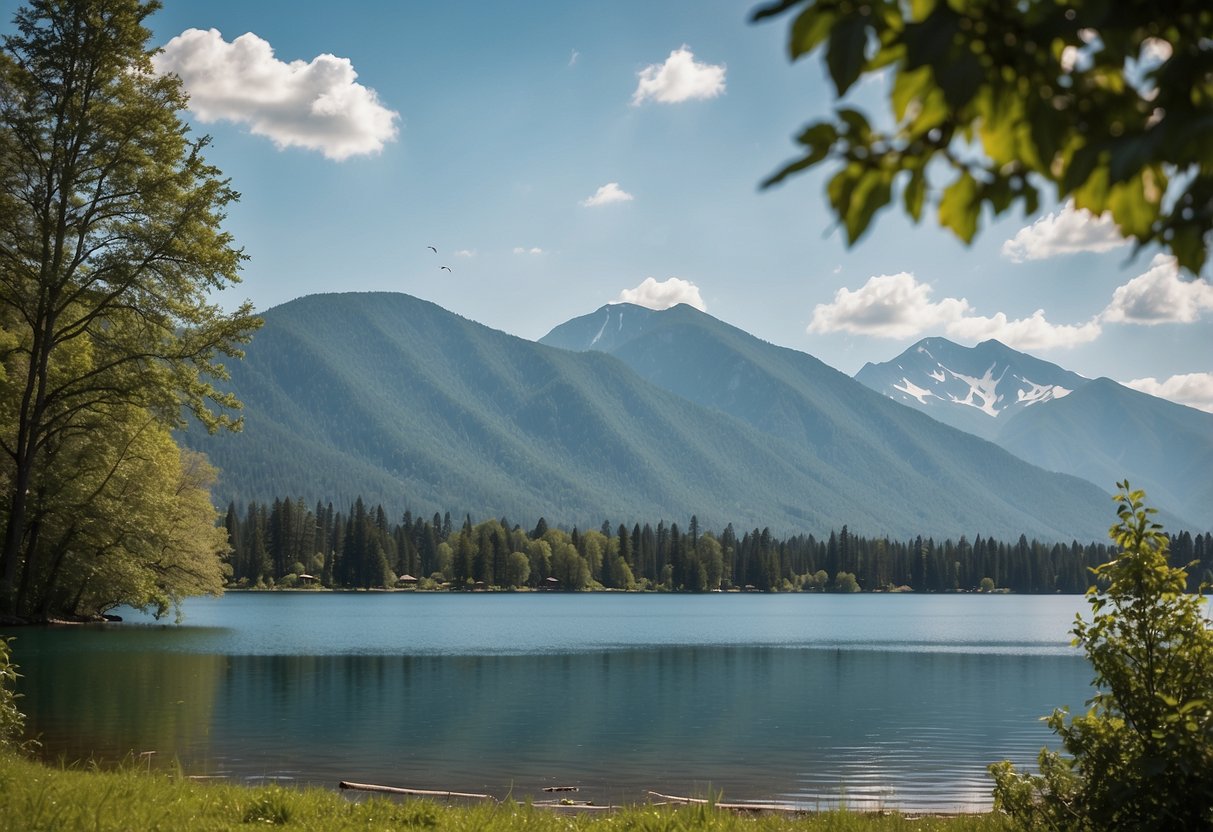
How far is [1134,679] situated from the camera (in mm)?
10719

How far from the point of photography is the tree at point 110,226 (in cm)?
2759

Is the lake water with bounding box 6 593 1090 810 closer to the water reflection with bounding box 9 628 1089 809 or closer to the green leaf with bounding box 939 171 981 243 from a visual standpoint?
the water reflection with bounding box 9 628 1089 809

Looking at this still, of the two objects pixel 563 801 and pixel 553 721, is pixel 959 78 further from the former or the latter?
pixel 553 721

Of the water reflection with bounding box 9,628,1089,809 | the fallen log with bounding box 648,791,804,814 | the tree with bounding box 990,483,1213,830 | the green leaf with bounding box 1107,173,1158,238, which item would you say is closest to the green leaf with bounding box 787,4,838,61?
the green leaf with bounding box 1107,173,1158,238

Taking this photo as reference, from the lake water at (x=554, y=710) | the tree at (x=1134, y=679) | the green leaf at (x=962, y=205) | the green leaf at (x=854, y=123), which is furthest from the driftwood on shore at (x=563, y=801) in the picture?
the green leaf at (x=854, y=123)

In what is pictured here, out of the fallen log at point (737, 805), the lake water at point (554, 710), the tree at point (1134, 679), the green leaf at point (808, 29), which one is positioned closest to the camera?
the green leaf at point (808, 29)

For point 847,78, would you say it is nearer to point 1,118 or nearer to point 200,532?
point 1,118

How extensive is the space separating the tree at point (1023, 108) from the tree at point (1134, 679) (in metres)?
8.07

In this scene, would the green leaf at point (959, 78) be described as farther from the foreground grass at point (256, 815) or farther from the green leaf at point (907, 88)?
the foreground grass at point (256, 815)

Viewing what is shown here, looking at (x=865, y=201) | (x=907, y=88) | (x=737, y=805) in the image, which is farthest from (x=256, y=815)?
(x=907, y=88)

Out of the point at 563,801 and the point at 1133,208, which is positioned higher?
the point at 1133,208

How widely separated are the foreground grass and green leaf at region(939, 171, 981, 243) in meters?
10.8

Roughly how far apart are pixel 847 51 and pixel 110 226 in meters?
29.9

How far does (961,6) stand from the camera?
282 cm
